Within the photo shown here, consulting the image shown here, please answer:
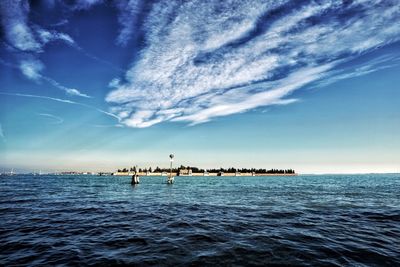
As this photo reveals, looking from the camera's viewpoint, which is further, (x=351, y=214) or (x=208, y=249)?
(x=351, y=214)

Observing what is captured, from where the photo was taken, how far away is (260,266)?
8562mm

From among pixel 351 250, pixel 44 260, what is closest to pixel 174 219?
pixel 44 260

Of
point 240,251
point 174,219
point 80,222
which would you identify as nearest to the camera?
point 240,251

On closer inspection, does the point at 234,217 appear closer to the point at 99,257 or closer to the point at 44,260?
the point at 99,257

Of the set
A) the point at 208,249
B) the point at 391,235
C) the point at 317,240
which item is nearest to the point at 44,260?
the point at 208,249

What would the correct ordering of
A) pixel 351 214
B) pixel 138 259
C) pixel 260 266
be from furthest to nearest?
pixel 351 214 < pixel 138 259 < pixel 260 266

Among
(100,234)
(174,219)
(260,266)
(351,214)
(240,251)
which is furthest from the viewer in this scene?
(351,214)

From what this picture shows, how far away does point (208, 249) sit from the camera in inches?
412

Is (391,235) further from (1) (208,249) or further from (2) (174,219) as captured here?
(2) (174,219)

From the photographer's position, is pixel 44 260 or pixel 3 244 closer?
pixel 44 260

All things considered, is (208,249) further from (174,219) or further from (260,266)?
(174,219)

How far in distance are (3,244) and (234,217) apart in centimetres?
1364

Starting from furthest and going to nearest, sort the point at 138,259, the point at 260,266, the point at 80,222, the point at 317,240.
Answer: the point at 80,222
the point at 317,240
the point at 138,259
the point at 260,266

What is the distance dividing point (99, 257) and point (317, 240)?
1023cm
